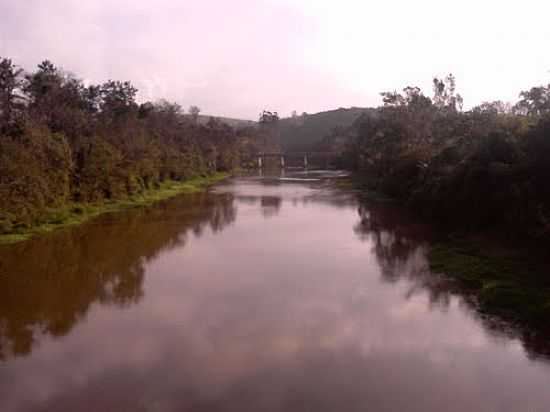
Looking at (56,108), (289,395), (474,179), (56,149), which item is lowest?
(289,395)

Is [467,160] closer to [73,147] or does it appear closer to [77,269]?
[77,269]

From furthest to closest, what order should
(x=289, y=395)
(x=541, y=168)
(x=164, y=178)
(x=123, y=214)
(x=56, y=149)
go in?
(x=164, y=178)
(x=123, y=214)
(x=56, y=149)
(x=541, y=168)
(x=289, y=395)

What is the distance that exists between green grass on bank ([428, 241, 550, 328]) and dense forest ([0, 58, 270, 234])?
18.5 metres

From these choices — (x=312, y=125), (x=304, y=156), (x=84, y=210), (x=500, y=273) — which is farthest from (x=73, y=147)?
(x=312, y=125)

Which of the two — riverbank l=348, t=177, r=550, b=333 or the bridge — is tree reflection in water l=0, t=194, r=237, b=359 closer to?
riverbank l=348, t=177, r=550, b=333

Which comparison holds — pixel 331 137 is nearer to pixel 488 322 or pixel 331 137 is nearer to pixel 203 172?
pixel 203 172

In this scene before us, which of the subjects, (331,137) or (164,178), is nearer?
(164,178)

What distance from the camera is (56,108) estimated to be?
3359cm

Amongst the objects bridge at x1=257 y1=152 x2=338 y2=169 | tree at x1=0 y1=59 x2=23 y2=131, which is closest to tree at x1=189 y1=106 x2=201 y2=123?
bridge at x1=257 y1=152 x2=338 y2=169

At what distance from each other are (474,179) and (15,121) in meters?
22.5

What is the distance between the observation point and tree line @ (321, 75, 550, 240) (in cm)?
1903

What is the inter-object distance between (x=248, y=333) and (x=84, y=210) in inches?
829

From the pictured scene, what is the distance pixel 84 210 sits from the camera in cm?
3053

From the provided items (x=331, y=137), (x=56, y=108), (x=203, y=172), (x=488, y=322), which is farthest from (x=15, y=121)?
(x=331, y=137)
